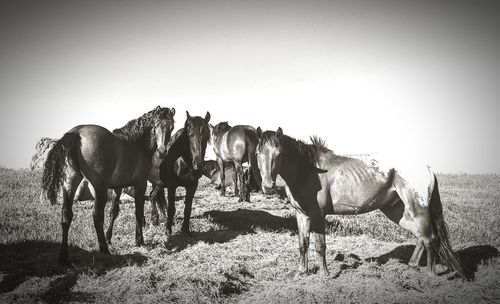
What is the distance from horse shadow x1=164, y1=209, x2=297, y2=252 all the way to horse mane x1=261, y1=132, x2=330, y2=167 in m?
3.03

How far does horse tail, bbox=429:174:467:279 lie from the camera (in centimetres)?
526

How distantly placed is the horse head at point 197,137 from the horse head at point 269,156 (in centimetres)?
213

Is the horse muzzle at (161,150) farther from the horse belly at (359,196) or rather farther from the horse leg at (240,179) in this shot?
the horse leg at (240,179)

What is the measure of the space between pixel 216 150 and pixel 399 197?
881 centimetres

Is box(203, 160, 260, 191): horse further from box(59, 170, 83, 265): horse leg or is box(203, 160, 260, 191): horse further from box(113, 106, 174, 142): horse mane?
box(59, 170, 83, 265): horse leg

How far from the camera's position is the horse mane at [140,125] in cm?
696

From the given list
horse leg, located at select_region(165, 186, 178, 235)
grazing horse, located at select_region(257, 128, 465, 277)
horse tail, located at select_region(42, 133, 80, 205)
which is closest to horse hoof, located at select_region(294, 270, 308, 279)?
grazing horse, located at select_region(257, 128, 465, 277)

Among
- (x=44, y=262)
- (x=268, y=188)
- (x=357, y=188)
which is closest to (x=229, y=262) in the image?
(x=268, y=188)

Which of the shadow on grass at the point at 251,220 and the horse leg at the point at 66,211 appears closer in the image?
the horse leg at the point at 66,211

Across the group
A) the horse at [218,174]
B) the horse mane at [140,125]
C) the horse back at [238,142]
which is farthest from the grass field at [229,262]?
the horse at [218,174]

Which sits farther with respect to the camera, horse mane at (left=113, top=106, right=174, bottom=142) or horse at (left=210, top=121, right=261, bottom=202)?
horse at (left=210, top=121, right=261, bottom=202)

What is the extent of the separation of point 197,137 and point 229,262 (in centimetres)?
270

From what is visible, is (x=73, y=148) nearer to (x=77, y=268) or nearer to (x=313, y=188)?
(x=77, y=268)

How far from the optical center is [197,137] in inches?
270
